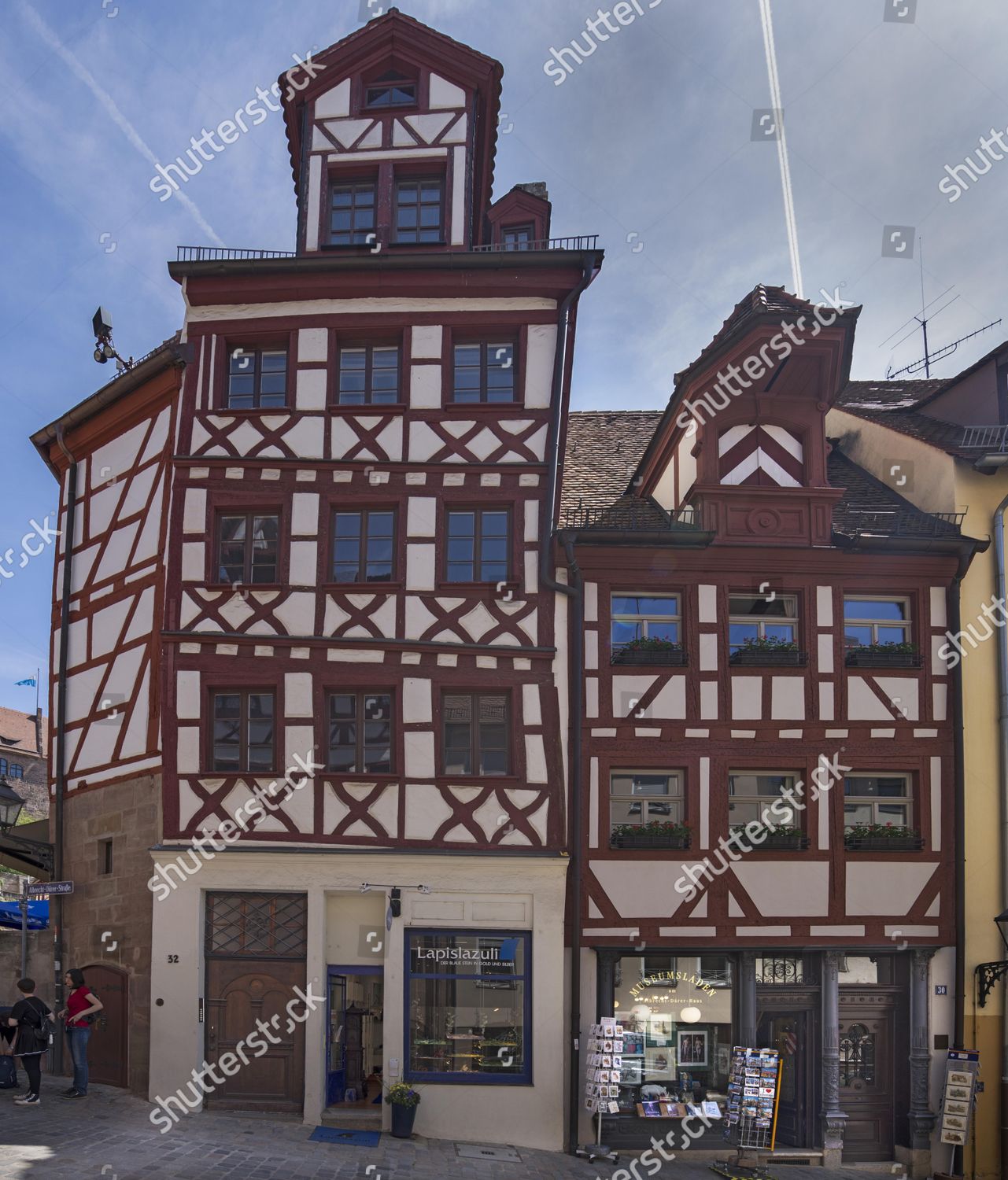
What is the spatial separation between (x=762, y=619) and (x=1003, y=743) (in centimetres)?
416

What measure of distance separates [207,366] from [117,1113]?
35.5 feet

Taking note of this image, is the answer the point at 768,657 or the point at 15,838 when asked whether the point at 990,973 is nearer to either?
the point at 768,657

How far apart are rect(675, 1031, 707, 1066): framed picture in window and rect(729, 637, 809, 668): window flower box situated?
551 cm

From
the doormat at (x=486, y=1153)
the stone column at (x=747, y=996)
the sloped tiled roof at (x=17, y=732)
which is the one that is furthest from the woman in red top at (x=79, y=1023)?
the sloped tiled roof at (x=17, y=732)

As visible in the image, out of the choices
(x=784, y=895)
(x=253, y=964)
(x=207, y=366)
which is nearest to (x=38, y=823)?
(x=253, y=964)

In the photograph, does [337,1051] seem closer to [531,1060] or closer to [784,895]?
[531,1060]

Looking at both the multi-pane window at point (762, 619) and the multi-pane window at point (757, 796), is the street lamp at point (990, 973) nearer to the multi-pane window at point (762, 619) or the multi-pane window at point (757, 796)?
the multi-pane window at point (757, 796)

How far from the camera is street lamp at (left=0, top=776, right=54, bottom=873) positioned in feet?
62.7

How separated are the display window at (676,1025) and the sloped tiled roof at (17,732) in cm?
5239

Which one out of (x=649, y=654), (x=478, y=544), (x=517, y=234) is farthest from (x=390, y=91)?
(x=649, y=654)

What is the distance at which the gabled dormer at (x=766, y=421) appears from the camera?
61.7 feet

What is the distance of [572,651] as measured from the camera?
1831 cm

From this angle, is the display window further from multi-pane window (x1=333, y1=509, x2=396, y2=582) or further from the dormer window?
the dormer window

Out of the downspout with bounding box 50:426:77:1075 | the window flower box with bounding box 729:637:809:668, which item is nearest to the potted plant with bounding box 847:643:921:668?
the window flower box with bounding box 729:637:809:668
